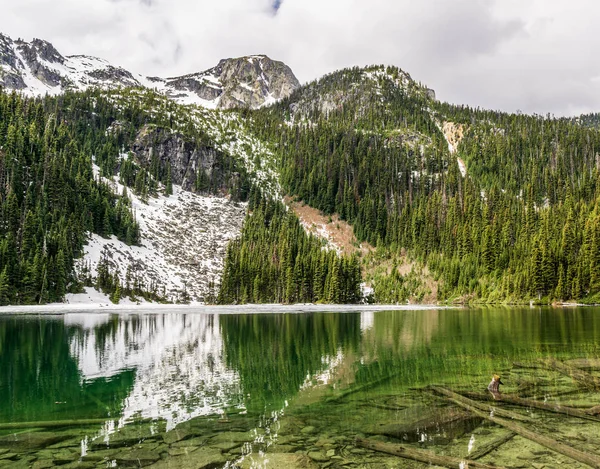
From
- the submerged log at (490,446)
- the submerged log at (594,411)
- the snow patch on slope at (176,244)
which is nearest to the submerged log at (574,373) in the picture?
the submerged log at (594,411)

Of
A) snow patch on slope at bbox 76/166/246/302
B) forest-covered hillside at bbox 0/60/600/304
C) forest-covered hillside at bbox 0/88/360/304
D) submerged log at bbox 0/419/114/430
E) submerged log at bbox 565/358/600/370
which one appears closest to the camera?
submerged log at bbox 0/419/114/430

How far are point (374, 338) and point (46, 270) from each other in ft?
259

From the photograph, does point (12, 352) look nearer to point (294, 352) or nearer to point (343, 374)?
point (294, 352)

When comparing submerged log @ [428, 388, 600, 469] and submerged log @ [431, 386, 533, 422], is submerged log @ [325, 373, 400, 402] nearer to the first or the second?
submerged log @ [431, 386, 533, 422]

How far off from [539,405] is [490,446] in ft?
16.9

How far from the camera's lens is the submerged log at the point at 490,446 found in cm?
1131

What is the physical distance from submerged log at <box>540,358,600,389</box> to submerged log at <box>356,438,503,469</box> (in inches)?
445

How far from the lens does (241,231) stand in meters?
168

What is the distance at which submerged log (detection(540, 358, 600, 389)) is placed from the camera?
1906 cm

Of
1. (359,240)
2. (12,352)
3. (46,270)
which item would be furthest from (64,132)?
(12,352)

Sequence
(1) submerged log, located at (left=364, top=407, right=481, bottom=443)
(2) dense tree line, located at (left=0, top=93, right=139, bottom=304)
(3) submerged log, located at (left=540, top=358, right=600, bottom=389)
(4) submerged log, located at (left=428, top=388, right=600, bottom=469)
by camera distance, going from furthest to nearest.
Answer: (2) dense tree line, located at (left=0, top=93, right=139, bottom=304) < (3) submerged log, located at (left=540, top=358, right=600, bottom=389) < (1) submerged log, located at (left=364, top=407, right=481, bottom=443) < (4) submerged log, located at (left=428, top=388, right=600, bottom=469)

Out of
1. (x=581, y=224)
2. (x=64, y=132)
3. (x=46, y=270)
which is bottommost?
(x=46, y=270)

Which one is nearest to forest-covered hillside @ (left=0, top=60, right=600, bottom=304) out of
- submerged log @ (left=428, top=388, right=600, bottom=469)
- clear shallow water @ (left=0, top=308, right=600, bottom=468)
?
clear shallow water @ (left=0, top=308, right=600, bottom=468)

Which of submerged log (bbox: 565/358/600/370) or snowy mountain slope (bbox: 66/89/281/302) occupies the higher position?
snowy mountain slope (bbox: 66/89/281/302)
